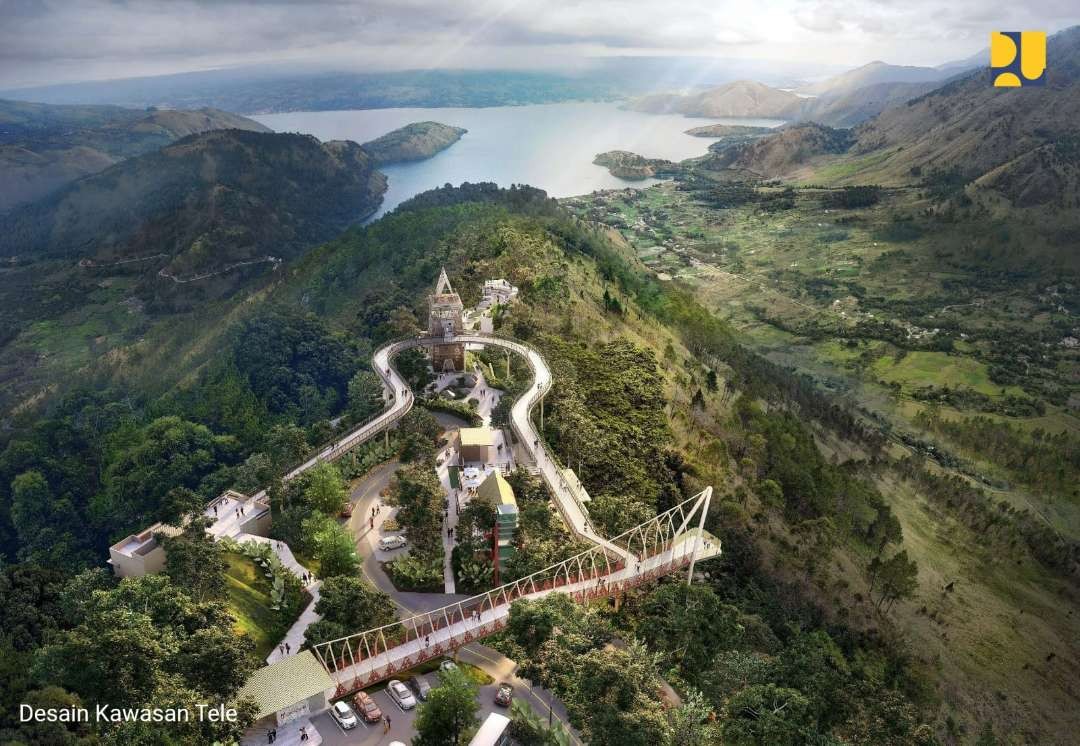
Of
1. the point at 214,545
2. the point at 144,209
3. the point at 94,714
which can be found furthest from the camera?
the point at 144,209

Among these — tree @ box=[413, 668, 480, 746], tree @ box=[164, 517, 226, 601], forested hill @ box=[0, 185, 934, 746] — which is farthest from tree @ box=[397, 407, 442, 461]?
tree @ box=[413, 668, 480, 746]

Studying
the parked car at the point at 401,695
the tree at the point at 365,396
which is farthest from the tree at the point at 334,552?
the tree at the point at 365,396

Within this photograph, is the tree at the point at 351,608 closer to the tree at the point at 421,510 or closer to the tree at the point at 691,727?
the tree at the point at 421,510

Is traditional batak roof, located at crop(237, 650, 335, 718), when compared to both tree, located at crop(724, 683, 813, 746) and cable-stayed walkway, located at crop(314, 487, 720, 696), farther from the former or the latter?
tree, located at crop(724, 683, 813, 746)

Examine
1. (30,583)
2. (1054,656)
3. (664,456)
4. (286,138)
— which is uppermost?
(286,138)

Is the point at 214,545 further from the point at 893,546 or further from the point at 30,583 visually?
the point at 893,546

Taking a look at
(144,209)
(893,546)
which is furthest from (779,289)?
(144,209)
